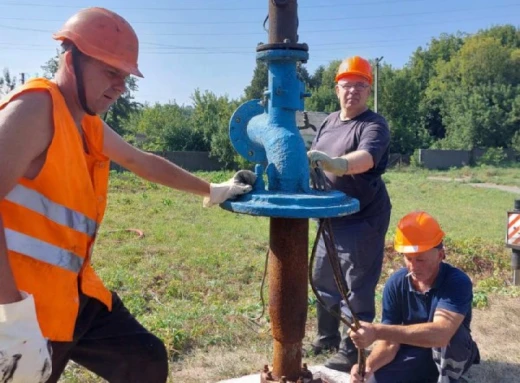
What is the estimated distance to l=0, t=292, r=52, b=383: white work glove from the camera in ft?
5.47

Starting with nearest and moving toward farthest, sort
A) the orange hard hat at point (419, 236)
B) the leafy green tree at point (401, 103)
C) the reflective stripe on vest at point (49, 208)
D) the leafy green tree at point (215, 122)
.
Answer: the reflective stripe on vest at point (49, 208)
the orange hard hat at point (419, 236)
the leafy green tree at point (215, 122)
the leafy green tree at point (401, 103)

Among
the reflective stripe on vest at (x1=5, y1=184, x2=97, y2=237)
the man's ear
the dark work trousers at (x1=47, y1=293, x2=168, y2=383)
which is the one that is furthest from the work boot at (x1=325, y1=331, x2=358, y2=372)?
the man's ear

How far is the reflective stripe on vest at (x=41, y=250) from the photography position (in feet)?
6.16

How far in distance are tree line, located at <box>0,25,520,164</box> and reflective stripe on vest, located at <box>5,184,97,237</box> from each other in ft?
93.2

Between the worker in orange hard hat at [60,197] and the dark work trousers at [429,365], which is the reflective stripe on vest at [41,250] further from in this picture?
the dark work trousers at [429,365]

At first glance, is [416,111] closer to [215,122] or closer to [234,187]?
[215,122]

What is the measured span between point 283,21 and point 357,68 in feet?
4.01

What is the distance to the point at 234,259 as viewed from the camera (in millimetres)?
7223

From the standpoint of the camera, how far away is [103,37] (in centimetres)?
190

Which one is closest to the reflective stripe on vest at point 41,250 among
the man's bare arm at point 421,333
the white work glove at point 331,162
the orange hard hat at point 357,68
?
the white work glove at point 331,162

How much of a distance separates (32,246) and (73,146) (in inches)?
14.6

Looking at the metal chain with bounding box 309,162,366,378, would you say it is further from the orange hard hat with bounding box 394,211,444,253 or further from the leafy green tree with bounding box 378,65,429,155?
the leafy green tree with bounding box 378,65,429,155

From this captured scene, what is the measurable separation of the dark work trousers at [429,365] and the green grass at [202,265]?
1.08 meters

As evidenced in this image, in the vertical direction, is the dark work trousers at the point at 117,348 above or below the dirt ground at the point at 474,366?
above
